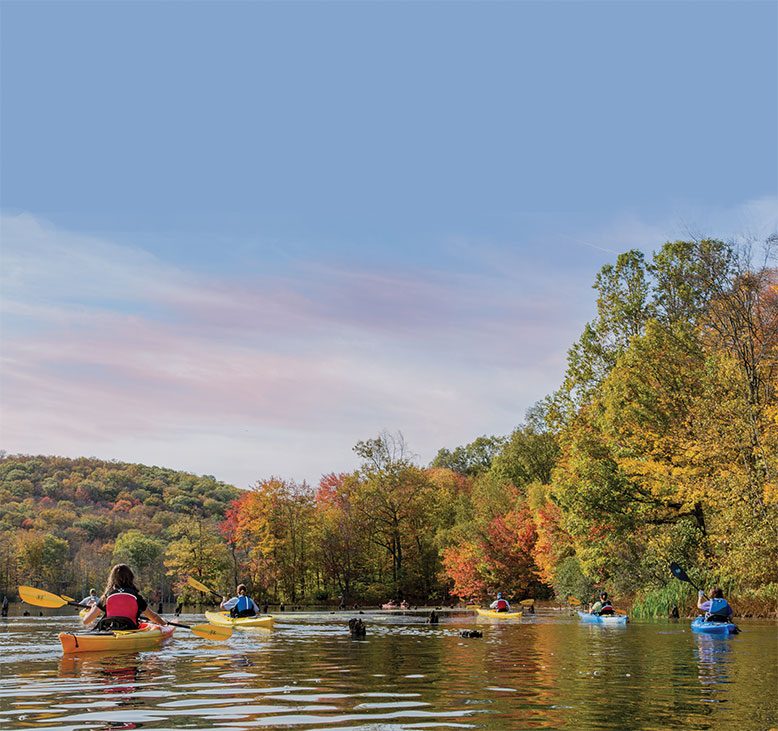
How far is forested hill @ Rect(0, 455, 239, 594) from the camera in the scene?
96.7 m

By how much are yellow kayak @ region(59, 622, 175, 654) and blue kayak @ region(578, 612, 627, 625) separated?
20.0 m

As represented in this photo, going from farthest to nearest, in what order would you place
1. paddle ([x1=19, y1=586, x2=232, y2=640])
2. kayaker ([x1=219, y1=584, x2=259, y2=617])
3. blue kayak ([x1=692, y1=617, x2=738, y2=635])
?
kayaker ([x1=219, y1=584, x2=259, y2=617]) < blue kayak ([x1=692, y1=617, x2=738, y2=635]) < paddle ([x1=19, y1=586, x2=232, y2=640])

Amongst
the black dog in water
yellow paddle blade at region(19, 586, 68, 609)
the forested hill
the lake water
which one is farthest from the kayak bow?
the forested hill

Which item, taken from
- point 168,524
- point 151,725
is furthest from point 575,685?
point 168,524

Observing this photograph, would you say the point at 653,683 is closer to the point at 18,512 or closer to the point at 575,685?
the point at 575,685

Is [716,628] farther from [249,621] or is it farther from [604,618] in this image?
[249,621]

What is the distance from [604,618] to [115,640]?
21.9 m

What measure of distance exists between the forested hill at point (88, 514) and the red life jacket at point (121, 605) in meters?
73.7

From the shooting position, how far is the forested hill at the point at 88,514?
96.7m

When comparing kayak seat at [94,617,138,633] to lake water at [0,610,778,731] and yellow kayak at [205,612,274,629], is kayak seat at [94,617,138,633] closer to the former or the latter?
lake water at [0,610,778,731]

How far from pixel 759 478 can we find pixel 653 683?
20738mm

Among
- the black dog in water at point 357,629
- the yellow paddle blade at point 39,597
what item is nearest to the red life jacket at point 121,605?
the yellow paddle blade at point 39,597

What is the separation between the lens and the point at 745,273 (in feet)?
126

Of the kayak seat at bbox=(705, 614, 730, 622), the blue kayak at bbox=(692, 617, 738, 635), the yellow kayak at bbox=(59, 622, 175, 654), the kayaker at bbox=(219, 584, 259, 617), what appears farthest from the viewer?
the kayaker at bbox=(219, 584, 259, 617)
